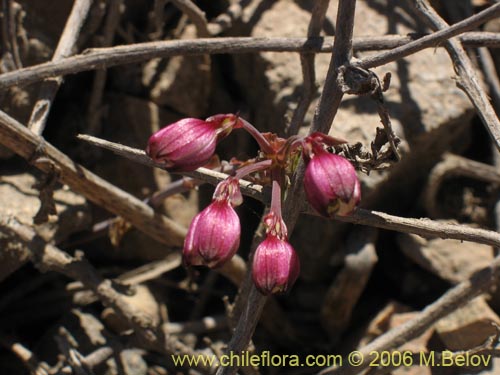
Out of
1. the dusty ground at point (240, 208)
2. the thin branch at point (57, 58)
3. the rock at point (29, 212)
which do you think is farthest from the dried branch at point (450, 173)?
the thin branch at point (57, 58)

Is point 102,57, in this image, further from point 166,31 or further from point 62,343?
point 62,343

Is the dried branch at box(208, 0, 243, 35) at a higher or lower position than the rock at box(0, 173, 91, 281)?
higher

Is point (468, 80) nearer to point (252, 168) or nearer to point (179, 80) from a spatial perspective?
point (252, 168)

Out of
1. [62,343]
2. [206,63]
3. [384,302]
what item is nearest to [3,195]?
[62,343]

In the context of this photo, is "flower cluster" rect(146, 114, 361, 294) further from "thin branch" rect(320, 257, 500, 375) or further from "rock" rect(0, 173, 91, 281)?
"rock" rect(0, 173, 91, 281)

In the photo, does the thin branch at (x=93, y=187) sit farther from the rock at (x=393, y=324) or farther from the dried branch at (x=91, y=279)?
the rock at (x=393, y=324)

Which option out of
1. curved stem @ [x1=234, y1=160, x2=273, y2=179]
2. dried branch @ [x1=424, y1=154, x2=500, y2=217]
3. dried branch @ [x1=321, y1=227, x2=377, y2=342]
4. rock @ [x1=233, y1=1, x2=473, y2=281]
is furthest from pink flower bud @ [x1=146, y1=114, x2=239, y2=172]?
dried branch @ [x1=424, y1=154, x2=500, y2=217]
